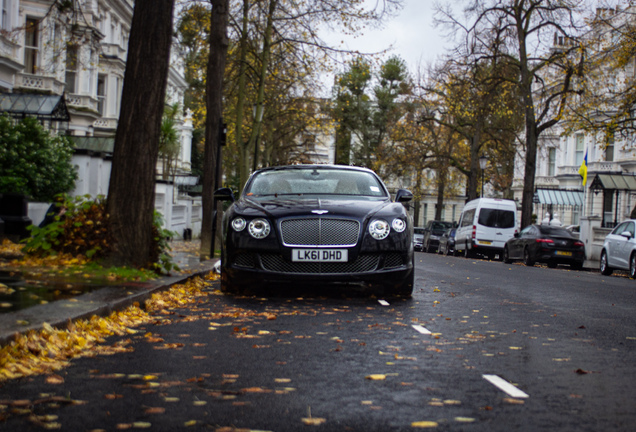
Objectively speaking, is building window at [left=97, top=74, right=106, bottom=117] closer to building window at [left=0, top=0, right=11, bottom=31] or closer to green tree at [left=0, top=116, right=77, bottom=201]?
building window at [left=0, top=0, right=11, bottom=31]

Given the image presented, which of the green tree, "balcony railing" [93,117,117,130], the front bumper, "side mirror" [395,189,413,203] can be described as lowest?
the front bumper

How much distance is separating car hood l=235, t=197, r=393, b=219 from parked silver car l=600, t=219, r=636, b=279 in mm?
13086

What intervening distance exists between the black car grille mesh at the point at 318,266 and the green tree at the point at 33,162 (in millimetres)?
11689

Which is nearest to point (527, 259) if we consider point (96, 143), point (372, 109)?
point (96, 143)

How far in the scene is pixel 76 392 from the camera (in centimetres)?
435

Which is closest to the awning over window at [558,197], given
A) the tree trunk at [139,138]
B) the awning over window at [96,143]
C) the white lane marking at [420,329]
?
the awning over window at [96,143]

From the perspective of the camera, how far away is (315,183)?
420 inches

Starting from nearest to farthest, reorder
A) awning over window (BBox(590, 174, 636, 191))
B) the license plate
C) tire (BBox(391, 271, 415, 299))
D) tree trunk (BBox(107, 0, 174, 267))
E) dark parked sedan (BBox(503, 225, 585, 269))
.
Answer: the license plate → tire (BBox(391, 271, 415, 299)) → tree trunk (BBox(107, 0, 174, 267)) → dark parked sedan (BBox(503, 225, 585, 269)) → awning over window (BBox(590, 174, 636, 191))

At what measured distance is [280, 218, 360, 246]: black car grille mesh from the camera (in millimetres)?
8953

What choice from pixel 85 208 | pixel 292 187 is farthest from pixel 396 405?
pixel 85 208

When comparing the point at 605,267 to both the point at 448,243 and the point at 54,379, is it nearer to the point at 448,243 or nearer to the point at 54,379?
the point at 448,243

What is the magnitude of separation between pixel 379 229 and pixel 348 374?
420 cm

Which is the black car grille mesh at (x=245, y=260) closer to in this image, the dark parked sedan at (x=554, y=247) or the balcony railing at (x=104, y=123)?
the dark parked sedan at (x=554, y=247)

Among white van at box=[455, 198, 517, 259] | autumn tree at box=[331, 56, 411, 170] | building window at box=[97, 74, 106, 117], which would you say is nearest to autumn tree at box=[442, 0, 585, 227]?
white van at box=[455, 198, 517, 259]
